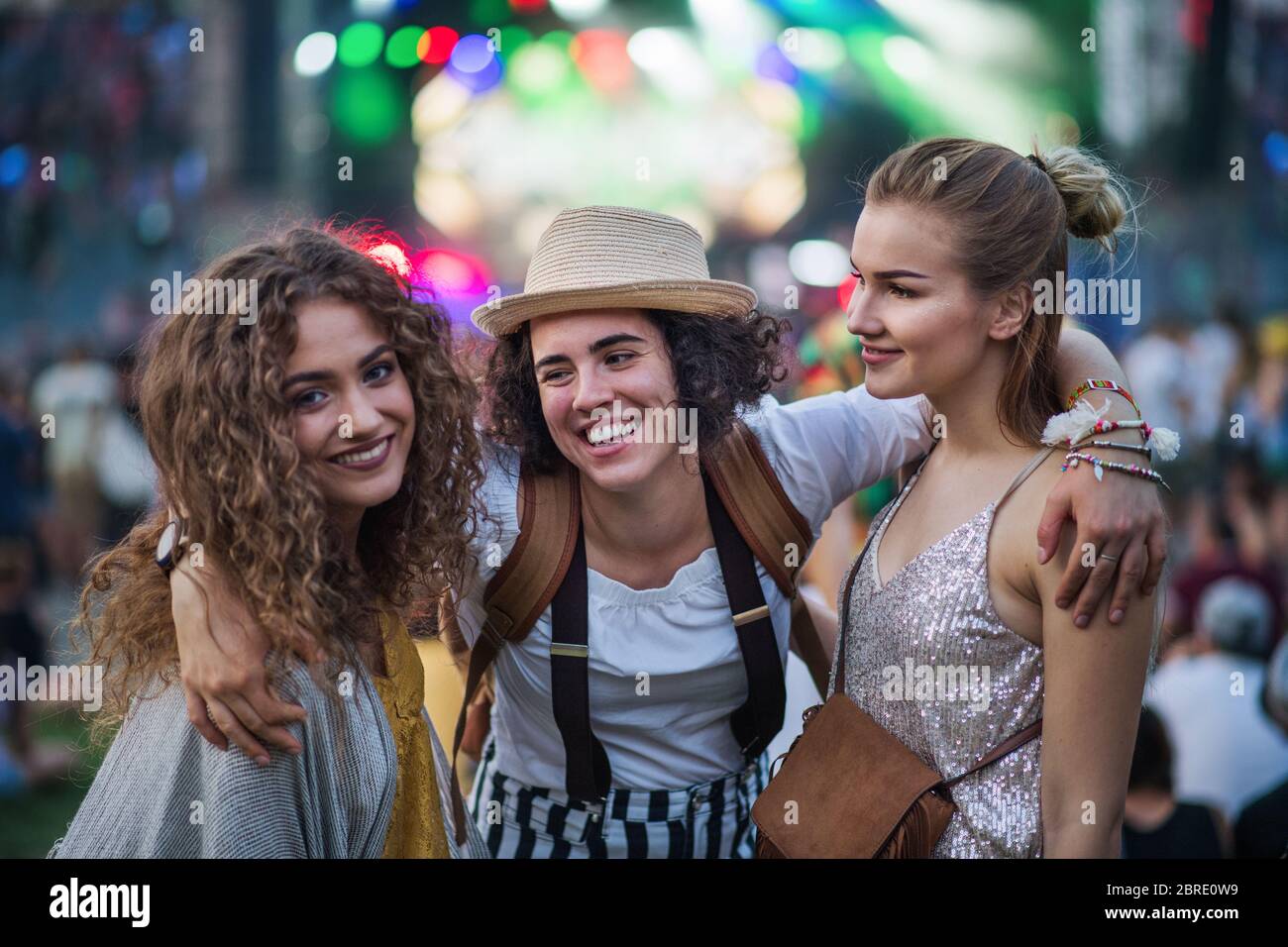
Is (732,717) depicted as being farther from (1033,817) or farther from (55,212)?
(55,212)

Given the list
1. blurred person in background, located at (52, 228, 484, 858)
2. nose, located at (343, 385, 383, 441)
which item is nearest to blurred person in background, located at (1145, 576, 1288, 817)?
blurred person in background, located at (52, 228, 484, 858)

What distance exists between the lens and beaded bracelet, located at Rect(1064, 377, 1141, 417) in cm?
195

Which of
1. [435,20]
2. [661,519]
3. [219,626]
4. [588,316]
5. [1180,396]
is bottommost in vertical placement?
[219,626]

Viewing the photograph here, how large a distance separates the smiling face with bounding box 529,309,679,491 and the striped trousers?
69 cm

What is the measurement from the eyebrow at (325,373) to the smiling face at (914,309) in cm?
81

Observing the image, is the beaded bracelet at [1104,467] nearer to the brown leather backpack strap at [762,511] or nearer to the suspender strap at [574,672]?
the brown leather backpack strap at [762,511]

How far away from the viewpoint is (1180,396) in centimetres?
Result: 698

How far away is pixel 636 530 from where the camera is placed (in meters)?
2.41

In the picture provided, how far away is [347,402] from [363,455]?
0.32 ft

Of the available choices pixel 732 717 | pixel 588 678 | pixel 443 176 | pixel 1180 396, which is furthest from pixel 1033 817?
pixel 443 176

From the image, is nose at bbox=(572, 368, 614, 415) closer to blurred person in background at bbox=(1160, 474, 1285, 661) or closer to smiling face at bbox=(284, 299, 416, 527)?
smiling face at bbox=(284, 299, 416, 527)

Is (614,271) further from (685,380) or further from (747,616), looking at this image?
(747,616)

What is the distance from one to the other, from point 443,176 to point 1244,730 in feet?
21.8

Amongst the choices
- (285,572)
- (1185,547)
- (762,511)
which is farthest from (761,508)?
(1185,547)
